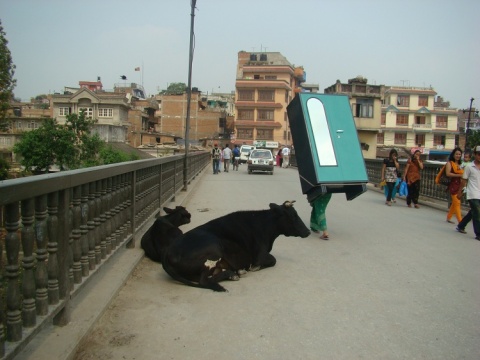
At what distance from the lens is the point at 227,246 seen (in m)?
5.21

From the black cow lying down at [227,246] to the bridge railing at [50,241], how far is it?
803mm

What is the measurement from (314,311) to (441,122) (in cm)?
7633

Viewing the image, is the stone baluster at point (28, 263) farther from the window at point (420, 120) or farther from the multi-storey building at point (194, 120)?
the window at point (420, 120)

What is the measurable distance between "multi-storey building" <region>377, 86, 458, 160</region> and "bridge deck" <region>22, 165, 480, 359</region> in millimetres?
69753

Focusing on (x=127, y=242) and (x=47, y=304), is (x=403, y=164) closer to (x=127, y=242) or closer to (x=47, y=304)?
(x=127, y=242)

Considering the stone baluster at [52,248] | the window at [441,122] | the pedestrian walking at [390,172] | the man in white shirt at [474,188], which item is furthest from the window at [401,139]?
the stone baluster at [52,248]

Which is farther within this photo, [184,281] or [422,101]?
[422,101]

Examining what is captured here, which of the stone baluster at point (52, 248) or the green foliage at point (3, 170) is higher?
the stone baluster at point (52, 248)

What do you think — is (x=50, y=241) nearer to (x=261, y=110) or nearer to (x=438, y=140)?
(x=261, y=110)

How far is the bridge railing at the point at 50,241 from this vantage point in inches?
100

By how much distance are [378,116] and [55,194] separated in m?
54.9

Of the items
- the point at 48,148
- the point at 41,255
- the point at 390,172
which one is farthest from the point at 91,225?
the point at 48,148

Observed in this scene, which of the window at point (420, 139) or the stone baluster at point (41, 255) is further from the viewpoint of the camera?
the window at point (420, 139)

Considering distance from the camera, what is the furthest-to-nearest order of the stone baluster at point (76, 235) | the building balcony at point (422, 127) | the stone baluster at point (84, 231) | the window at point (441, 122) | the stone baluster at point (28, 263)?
1. the window at point (441, 122)
2. the building balcony at point (422, 127)
3. the stone baluster at point (84, 231)
4. the stone baluster at point (76, 235)
5. the stone baluster at point (28, 263)
